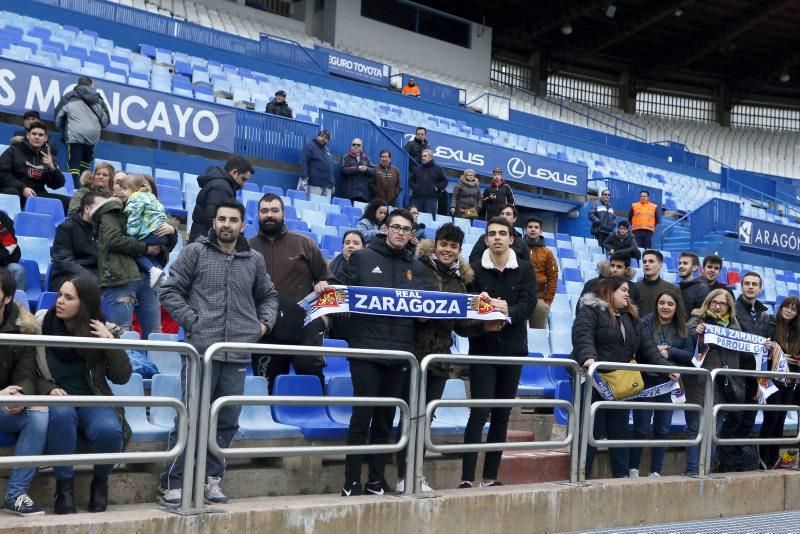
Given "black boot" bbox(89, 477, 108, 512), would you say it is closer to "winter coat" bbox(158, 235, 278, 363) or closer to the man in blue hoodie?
"winter coat" bbox(158, 235, 278, 363)

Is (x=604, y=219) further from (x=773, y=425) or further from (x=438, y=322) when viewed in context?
(x=438, y=322)

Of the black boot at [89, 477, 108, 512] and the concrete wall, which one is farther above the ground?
the concrete wall

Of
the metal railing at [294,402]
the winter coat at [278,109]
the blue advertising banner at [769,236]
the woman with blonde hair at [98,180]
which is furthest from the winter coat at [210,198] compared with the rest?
the blue advertising banner at [769,236]

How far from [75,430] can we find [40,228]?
406cm

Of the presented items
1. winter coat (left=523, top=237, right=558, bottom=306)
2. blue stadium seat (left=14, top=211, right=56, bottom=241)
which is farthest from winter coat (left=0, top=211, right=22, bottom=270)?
winter coat (left=523, top=237, right=558, bottom=306)

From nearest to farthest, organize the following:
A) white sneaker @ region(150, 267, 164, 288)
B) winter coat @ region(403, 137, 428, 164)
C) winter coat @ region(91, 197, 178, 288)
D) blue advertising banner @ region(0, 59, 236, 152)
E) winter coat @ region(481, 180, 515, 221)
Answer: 1. white sneaker @ region(150, 267, 164, 288)
2. winter coat @ region(91, 197, 178, 288)
3. blue advertising banner @ region(0, 59, 236, 152)
4. winter coat @ region(481, 180, 515, 221)
5. winter coat @ region(403, 137, 428, 164)

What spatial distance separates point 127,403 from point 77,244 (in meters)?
2.62

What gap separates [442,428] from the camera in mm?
6254

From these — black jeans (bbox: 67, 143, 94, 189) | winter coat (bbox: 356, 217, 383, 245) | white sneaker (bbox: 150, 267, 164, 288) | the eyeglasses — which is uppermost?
black jeans (bbox: 67, 143, 94, 189)

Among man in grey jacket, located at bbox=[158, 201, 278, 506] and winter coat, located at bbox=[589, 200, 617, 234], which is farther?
winter coat, located at bbox=[589, 200, 617, 234]

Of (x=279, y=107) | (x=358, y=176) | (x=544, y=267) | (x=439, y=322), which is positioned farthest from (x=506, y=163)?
(x=439, y=322)

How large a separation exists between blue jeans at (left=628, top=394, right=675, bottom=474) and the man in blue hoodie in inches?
295

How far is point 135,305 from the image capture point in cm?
670

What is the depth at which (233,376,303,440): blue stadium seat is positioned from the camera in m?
5.39
